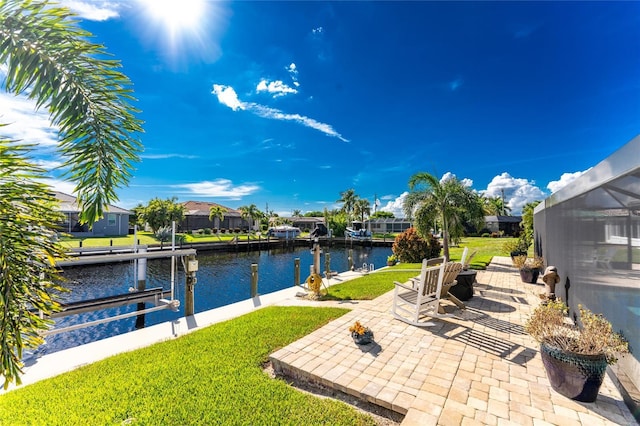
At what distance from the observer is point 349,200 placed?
60.6 meters

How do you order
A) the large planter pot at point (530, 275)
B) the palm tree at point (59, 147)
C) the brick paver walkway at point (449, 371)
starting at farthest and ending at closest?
the large planter pot at point (530, 275) < the brick paver walkway at point (449, 371) < the palm tree at point (59, 147)

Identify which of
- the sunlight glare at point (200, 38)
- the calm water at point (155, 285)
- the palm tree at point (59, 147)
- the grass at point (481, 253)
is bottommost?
the calm water at point (155, 285)

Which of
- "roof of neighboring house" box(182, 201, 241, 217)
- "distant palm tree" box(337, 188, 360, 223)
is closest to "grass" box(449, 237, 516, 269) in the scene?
"distant palm tree" box(337, 188, 360, 223)

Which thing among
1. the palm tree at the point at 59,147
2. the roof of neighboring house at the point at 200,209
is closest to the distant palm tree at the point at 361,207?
the roof of neighboring house at the point at 200,209

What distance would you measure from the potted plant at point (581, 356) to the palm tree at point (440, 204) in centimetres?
907

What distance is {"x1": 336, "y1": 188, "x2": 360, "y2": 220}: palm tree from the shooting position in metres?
60.5

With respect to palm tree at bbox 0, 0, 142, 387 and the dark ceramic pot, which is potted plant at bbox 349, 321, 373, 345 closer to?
the dark ceramic pot

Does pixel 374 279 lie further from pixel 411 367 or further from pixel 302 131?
pixel 302 131

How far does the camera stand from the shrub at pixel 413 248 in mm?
14281

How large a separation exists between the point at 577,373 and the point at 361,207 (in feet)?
184

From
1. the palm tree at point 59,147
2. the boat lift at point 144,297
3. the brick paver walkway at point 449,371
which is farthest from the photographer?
the boat lift at point 144,297

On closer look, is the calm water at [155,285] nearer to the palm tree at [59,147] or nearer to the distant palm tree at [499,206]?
the palm tree at [59,147]

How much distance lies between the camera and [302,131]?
73.3 ft

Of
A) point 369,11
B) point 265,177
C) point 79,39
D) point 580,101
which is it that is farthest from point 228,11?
point 265,177
